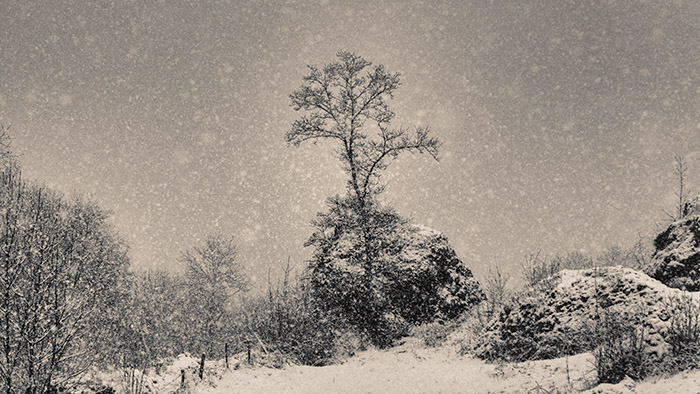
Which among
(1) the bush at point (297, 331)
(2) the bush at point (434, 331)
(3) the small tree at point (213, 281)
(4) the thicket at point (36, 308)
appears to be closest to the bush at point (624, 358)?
(4) the thicket at point (36, 308)

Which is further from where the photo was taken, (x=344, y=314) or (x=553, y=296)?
→ (x=344, y=314)

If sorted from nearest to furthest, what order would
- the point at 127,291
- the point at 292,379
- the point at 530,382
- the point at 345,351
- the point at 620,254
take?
the point at 530,382 < the point at 292,379 < the point at 345,351 < the point at 127,291 < the point at 620,254

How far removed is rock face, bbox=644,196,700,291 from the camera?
1017 cm

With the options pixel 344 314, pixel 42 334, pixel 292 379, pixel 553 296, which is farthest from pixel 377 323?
pixel 42 334

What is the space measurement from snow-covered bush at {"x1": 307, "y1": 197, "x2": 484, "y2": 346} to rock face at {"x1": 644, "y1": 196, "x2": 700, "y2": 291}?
874cm

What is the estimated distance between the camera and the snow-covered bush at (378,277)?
1823cm

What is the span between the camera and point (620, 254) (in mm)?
30656

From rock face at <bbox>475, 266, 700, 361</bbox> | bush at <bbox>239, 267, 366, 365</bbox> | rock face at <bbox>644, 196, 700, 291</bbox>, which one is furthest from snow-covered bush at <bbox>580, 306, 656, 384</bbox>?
bush at <bbox>239, 267, 366, 365</bbox>

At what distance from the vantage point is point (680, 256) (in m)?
10.5

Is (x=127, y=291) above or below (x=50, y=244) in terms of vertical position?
above

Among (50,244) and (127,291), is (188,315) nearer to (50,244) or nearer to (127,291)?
(127,291)

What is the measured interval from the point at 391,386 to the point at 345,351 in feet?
20.9

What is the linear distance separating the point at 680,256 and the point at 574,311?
2.96 meters

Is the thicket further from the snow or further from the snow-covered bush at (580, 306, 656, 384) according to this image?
the snow-covered bush at (580, 306, 656, 384)
